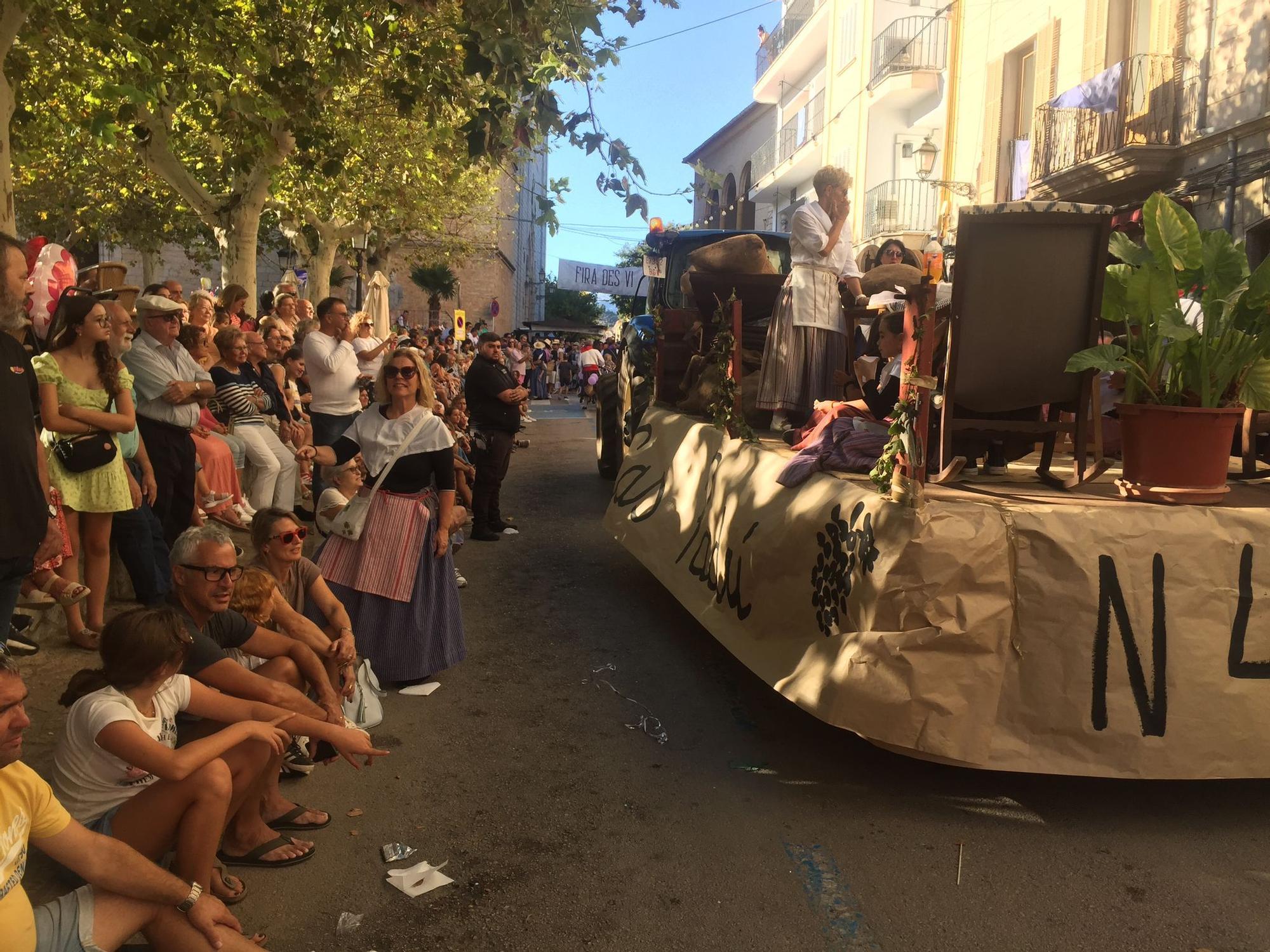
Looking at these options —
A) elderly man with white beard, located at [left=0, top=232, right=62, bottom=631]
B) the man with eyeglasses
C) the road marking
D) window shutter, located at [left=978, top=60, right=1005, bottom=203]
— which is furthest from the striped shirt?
window shutter, located at [left=978, top=60, right=1005, bottom=203]

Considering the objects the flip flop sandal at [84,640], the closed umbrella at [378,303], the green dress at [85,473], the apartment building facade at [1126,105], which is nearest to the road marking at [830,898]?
the flip flop sandal at [84,640]

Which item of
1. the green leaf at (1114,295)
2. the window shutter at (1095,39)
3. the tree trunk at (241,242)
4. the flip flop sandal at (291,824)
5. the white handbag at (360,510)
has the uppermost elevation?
the window shutter at (1095,39)

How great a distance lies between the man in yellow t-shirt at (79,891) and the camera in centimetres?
255

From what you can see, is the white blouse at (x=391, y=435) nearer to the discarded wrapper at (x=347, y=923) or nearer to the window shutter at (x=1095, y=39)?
the discarded wrapper at (x=347, y=923)

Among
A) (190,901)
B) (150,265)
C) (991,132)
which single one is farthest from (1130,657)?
(150,265)

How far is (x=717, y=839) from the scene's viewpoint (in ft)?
12.7

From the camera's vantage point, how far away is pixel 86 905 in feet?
9.16

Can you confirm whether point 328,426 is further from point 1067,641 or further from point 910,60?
point 910,60

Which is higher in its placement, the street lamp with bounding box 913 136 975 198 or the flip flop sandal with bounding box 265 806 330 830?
the street lamp with bounding box 913 136 975 198

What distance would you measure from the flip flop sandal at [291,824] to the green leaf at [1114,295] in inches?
146

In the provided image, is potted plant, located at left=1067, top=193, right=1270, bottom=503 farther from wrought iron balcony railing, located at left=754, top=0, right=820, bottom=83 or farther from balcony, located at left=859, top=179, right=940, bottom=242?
wrought iron balcony railing, located at left=754, top=0, right=820, bottom=83

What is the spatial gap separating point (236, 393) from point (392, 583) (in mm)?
3058

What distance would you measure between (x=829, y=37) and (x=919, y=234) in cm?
913

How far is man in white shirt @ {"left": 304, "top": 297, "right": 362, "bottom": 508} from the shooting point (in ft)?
28.2
